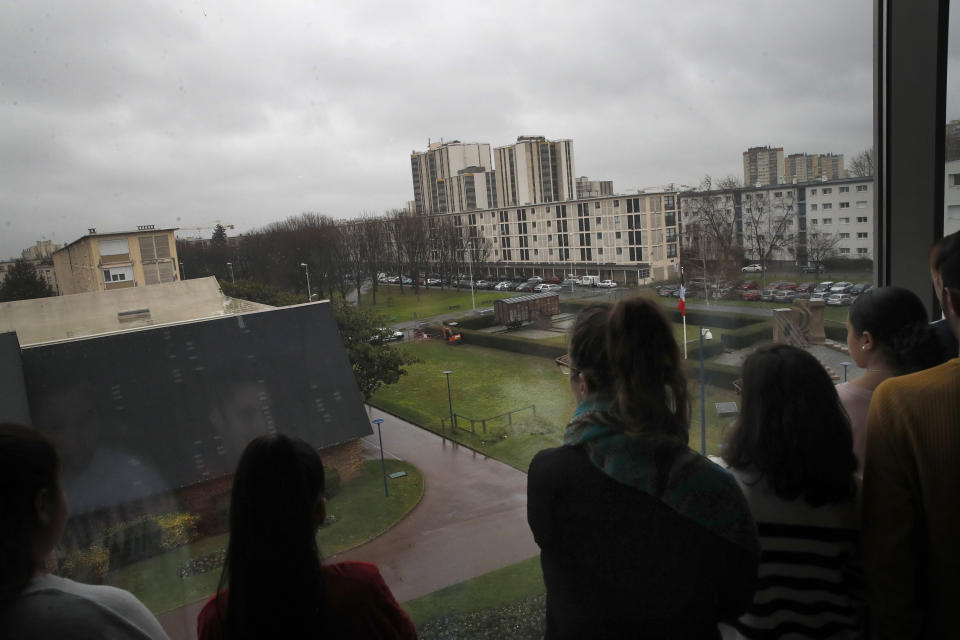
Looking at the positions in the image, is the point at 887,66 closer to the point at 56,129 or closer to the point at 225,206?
the point at 225,206

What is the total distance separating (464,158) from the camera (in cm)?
245

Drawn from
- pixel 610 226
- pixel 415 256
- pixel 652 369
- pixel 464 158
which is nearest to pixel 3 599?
pixel 652 369

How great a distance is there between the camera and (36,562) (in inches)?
43.6

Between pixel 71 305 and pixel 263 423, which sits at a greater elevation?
pixel 71 305

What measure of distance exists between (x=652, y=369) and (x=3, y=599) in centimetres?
116

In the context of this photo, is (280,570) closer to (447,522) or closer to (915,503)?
(447,522)

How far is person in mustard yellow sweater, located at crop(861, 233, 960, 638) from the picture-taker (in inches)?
53.2

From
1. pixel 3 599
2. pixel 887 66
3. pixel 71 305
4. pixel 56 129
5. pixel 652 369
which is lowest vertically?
pixel 3 599

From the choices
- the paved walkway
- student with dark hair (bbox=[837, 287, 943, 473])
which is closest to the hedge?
the paved walkway

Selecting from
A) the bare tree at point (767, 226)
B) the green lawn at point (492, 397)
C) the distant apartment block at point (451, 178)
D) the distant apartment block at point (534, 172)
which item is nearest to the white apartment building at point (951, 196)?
the bare tree at point (767, 226)

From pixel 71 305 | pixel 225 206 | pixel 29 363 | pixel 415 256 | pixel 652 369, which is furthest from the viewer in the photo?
pixel 415 256

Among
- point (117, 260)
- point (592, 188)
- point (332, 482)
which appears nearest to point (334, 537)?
point (332, 482)

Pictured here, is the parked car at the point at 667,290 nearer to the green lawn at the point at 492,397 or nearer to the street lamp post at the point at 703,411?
the street lamp post at the point at 703,411

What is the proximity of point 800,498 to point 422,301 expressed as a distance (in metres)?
1.40
